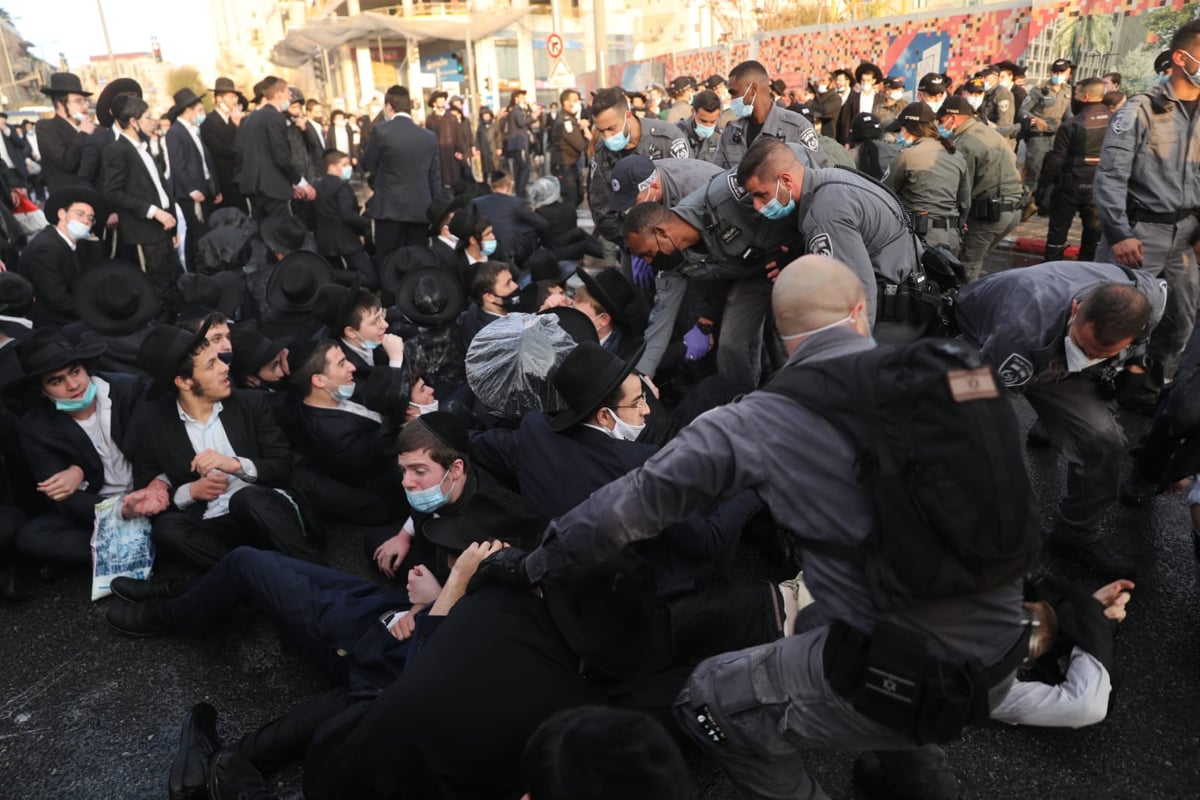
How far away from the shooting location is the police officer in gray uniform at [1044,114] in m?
8.90

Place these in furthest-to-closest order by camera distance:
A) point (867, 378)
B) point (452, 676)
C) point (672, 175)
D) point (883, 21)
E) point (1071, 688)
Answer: point (883, 21)
point (672, 175)
point (1071, 688)
point (452, 676)
point (867, 378)

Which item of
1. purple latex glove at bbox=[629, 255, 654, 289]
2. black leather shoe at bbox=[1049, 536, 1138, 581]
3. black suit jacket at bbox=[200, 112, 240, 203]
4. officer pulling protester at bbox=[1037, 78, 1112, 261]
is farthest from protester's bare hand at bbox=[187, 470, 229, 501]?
officer pulling protester at bbox=[1037, 78, 1112, 261]

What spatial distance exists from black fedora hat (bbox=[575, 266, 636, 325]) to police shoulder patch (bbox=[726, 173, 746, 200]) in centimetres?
83

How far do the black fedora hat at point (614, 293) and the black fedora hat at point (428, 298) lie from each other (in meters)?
1.03

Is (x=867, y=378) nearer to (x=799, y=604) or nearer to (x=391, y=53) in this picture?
(x=799, y=604)

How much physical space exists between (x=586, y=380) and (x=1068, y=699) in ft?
5.36

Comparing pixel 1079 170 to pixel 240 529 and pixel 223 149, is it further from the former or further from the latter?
pixel 223 149

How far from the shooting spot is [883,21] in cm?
1362

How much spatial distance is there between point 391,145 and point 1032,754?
6.71 metres

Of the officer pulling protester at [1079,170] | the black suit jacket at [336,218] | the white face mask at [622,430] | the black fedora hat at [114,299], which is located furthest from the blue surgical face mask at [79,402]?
the officer pulling protester at [1079,170]

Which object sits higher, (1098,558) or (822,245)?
(822,245)

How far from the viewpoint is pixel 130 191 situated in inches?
256

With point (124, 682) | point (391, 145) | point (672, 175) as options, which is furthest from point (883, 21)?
point (124, 682)

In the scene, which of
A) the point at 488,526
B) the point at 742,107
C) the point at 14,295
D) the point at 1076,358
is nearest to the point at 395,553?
the point at 488,526
